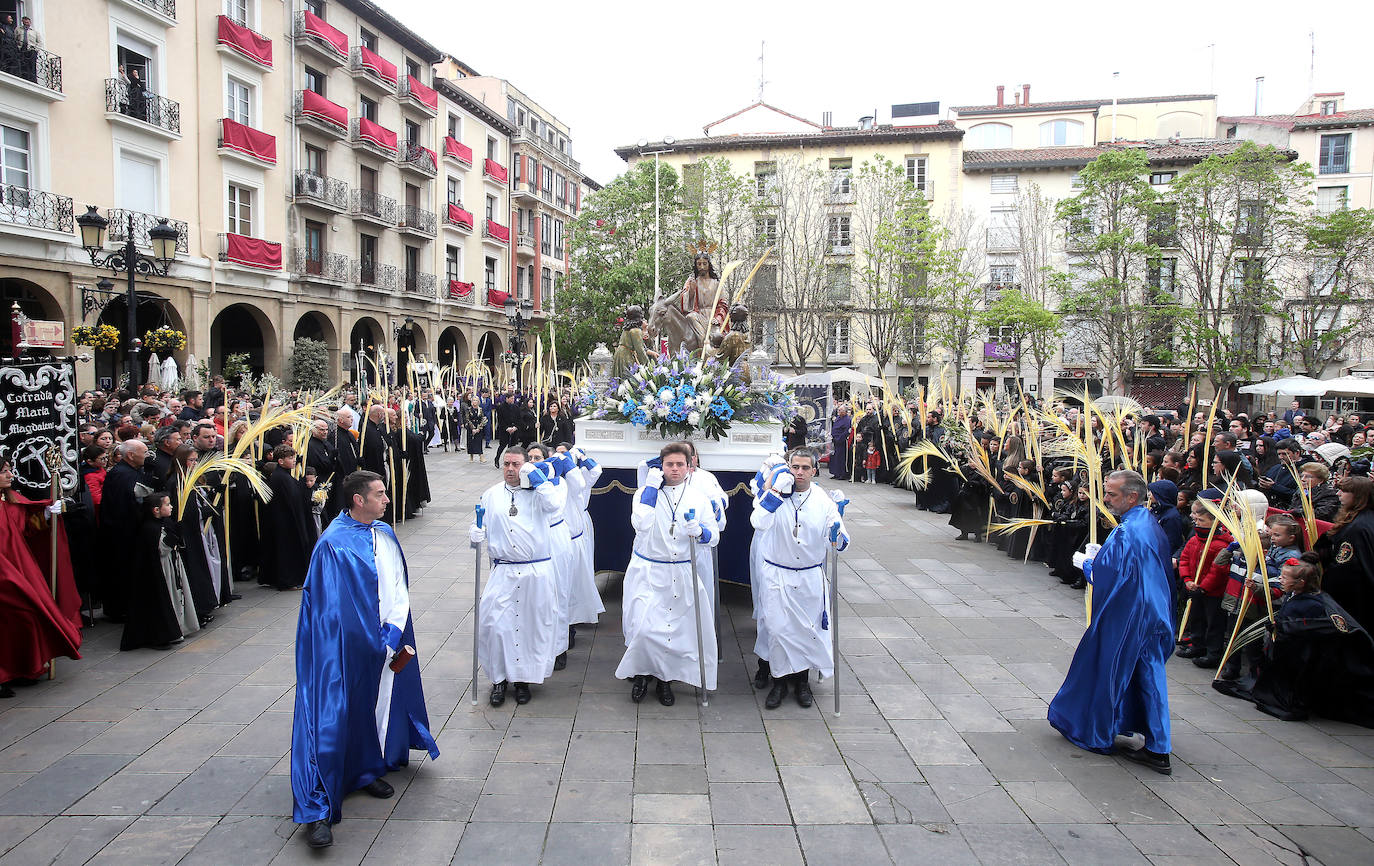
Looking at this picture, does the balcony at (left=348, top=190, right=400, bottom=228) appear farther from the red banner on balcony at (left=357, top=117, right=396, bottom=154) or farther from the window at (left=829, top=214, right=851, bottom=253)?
the window at (left=829, top=214, right=851, bottom=253)

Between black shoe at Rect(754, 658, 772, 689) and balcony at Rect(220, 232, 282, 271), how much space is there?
23.0 m

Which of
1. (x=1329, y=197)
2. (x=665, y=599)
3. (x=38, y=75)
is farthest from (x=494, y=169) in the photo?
(x=1329, y=197)

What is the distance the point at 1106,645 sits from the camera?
4.93m

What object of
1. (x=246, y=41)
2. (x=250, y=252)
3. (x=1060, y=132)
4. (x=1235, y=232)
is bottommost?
(x=250, y=252)

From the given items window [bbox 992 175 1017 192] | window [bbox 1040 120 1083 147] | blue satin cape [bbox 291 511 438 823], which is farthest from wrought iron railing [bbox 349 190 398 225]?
window [bbox 1040 120 1083 147]

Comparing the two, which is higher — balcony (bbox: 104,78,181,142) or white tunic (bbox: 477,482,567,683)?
balcony (bbox: 104,78,181,142)

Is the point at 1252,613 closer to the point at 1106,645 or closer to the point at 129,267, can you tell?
the point at 1106,645

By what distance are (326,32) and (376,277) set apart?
8.53 m

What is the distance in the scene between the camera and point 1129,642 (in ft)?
15.8

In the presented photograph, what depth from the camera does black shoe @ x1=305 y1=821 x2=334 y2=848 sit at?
379 centimetres

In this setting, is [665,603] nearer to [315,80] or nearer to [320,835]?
[320,835]

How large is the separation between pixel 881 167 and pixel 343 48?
75.1 feet

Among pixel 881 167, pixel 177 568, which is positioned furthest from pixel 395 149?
pixel 177 568

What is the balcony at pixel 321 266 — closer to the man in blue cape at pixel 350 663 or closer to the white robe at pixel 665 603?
the white robe at pixel 665 603
